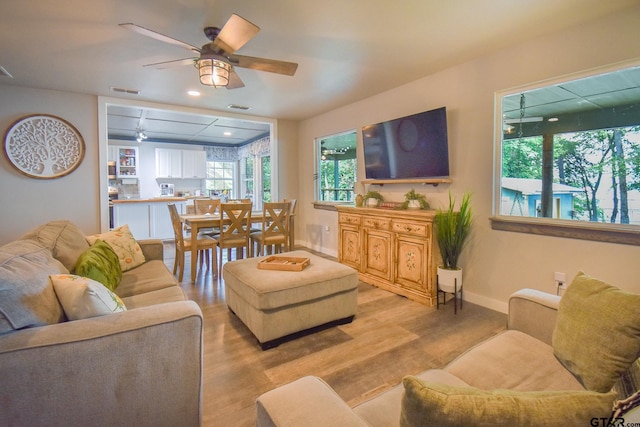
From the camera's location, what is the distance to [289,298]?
7.54ft

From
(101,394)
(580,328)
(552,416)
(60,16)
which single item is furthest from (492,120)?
(60,16)

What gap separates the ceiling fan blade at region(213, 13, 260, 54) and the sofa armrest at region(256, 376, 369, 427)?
201 cm

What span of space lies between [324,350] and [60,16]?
3168mm

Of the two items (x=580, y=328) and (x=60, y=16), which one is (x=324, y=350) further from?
(x=60, y=16)

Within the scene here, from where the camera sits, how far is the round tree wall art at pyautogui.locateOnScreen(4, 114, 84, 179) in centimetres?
379

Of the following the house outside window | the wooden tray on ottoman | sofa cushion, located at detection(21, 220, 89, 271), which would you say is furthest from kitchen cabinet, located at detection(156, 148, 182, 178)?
the house outside window

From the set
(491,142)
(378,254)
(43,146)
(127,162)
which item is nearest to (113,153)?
(127,162)

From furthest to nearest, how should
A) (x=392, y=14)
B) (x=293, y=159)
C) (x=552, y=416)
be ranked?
1. (x=293, y=159)
2. (x=392, y=14)
3. (x=552, y=416)

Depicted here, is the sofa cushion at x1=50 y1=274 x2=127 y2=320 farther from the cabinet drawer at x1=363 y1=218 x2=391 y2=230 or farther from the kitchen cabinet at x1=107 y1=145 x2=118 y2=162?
the kitchen cabinet at x1=107 y1=145 x2=118 y2=162

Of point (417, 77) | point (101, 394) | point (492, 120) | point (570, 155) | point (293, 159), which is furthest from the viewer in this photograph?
point (293, 159)

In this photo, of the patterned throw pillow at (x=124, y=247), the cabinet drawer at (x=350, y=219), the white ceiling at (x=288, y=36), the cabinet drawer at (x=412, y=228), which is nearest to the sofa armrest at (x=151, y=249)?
the patterned throw pillow at (x=124, y=247)

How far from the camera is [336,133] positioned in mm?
5094

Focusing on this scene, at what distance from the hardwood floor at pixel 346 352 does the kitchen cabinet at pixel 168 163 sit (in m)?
6.13

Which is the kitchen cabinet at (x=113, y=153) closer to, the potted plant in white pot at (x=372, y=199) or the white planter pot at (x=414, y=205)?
the potted plant in white pot at (x=372, y=199)
